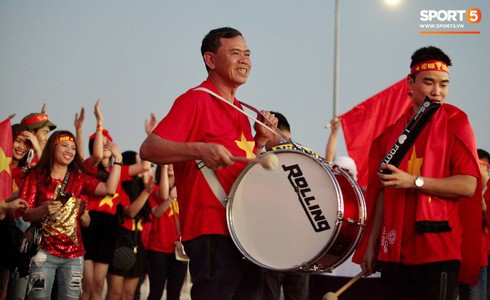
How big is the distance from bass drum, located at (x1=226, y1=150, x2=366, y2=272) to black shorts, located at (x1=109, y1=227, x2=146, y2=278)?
5.23 metres

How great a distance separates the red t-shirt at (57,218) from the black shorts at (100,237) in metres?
1.63

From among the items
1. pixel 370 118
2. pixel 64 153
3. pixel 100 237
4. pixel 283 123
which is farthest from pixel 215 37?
pixel 370 118

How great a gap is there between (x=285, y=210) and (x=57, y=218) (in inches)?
141

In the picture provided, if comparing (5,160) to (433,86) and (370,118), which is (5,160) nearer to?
(433,86)

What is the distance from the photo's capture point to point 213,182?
13.7 feet

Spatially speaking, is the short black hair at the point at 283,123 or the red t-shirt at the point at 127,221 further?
the red t-shirt at the point at 127,221

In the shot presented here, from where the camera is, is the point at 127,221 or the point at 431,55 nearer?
the point at 431,55

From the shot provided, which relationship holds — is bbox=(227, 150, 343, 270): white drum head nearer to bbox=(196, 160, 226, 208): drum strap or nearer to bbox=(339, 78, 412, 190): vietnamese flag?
bbox=(196, 160, 226, 208): drum strap

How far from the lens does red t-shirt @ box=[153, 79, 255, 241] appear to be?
411 centimetres

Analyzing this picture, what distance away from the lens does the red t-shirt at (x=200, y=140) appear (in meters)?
4.11

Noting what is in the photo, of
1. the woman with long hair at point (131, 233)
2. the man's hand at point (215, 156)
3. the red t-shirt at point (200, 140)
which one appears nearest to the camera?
the man's hand at point (215, 156)

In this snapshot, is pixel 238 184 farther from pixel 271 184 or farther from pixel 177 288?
pixel 177 288

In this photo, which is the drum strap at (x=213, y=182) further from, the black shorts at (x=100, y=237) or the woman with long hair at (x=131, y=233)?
the black shorts at (x=100, y=237)

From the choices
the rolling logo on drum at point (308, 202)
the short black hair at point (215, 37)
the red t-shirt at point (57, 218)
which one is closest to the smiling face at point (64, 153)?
the red t-shirt at point (57, 218)
